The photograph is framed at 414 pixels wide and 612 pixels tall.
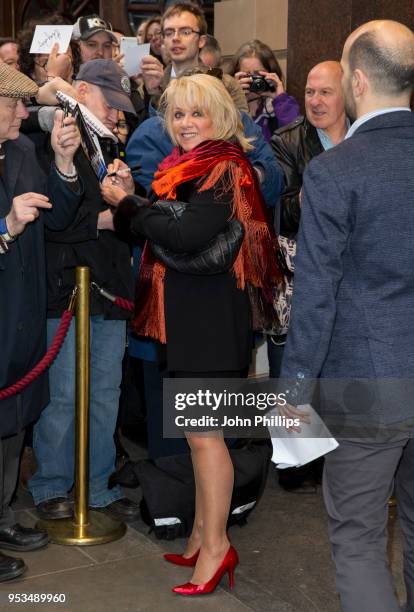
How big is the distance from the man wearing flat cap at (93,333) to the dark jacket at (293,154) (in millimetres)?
873

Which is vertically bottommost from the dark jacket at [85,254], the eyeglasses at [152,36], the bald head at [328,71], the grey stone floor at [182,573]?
the grey stone floor at [182,573]

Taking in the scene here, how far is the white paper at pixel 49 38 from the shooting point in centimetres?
488

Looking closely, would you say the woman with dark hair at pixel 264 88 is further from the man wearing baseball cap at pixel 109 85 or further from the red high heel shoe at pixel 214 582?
the red high heel shoe at pixel 214 582

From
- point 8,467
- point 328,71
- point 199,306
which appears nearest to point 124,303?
point 199,306

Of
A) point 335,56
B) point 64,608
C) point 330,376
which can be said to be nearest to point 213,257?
point 330,376

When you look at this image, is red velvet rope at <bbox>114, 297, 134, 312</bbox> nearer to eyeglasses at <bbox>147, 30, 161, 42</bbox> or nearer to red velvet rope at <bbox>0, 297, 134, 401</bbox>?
red velvet rope at <bbox>0, 297, 134, 401</bbox>

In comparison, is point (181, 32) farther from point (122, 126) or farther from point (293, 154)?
point (293, 154)

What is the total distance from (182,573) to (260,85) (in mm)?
2918

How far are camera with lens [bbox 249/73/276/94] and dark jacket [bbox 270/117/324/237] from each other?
694 millimetres

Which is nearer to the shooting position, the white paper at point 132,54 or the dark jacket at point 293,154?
the dark jacket at point 293,154

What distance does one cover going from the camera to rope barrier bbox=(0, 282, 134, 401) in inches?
145

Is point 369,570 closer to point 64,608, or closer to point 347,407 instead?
point 347,407

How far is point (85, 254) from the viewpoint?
13.5 feet

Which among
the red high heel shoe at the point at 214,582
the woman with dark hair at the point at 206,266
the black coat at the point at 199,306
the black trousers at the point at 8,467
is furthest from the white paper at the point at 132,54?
the red high heel shoe at the point at 214,582
